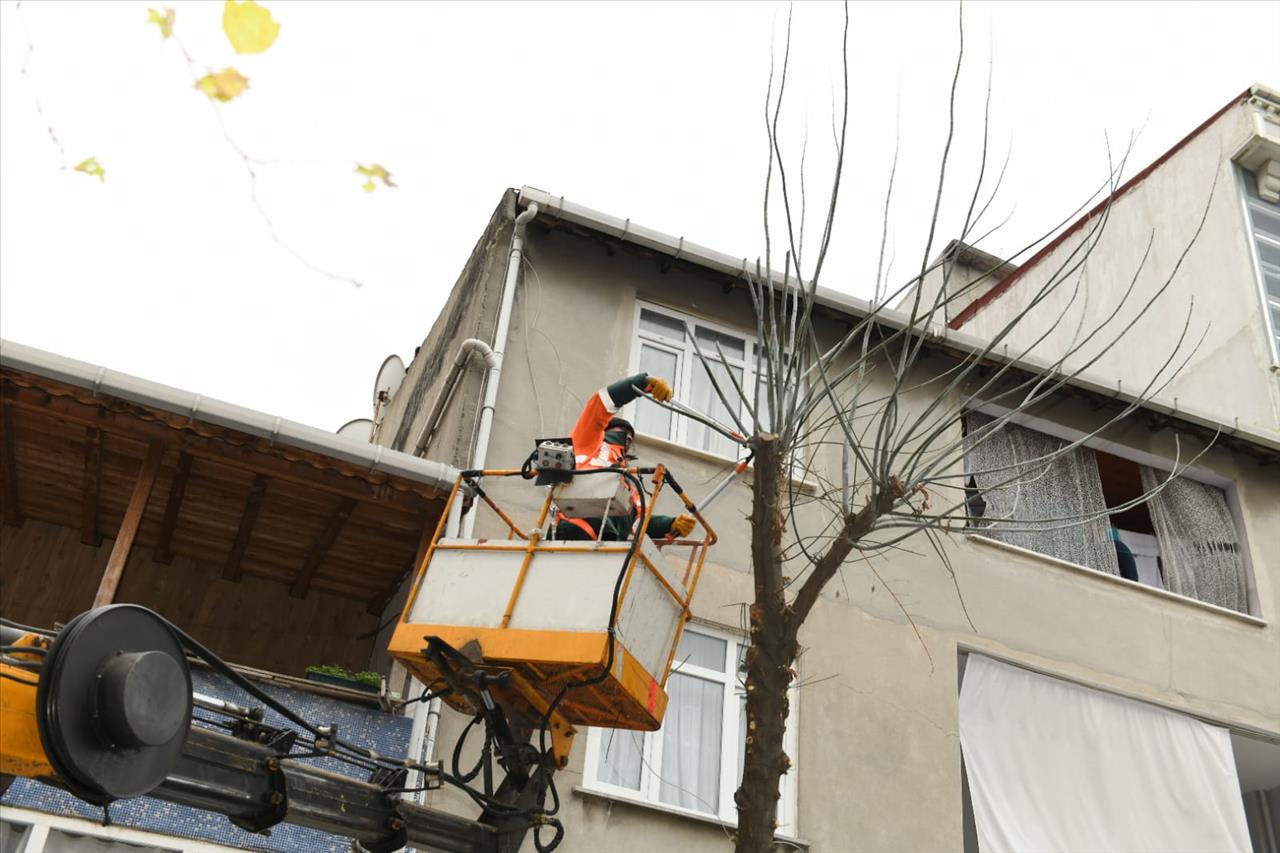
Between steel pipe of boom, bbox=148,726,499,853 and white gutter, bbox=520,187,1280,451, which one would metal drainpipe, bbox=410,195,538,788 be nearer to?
white gutter, bbox=520,187,1280,451

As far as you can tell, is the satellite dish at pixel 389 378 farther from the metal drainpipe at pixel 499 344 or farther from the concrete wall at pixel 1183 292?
the concrete wall at pixel 1183 292

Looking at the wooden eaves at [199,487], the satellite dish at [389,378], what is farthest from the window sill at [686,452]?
the satellite dish at [389,378]

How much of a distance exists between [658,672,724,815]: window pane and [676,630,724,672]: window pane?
16cm

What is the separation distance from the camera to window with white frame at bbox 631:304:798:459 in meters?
12.1

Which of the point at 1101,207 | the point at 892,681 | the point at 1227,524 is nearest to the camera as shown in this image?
the point at 892,681

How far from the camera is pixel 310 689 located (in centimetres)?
918

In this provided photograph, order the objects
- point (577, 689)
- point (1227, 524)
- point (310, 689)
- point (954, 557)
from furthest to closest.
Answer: point (1227, 524)
point (954, 557)
point (310, 689)
point (577, 689)

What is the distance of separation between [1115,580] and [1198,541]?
5.16 feet

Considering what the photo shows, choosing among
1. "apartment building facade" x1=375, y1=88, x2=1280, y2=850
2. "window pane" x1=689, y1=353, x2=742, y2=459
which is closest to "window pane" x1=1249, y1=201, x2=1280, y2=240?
"apartment building facade" x1=375, y1=88, x2=1280, y2=850

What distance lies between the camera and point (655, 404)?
12070 mm

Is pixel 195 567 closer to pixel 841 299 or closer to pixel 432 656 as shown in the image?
pixel 432 656

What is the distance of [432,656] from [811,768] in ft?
15.1

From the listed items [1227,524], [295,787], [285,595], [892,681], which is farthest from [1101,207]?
[295,787]

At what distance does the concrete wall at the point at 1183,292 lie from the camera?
16641 millimetres
